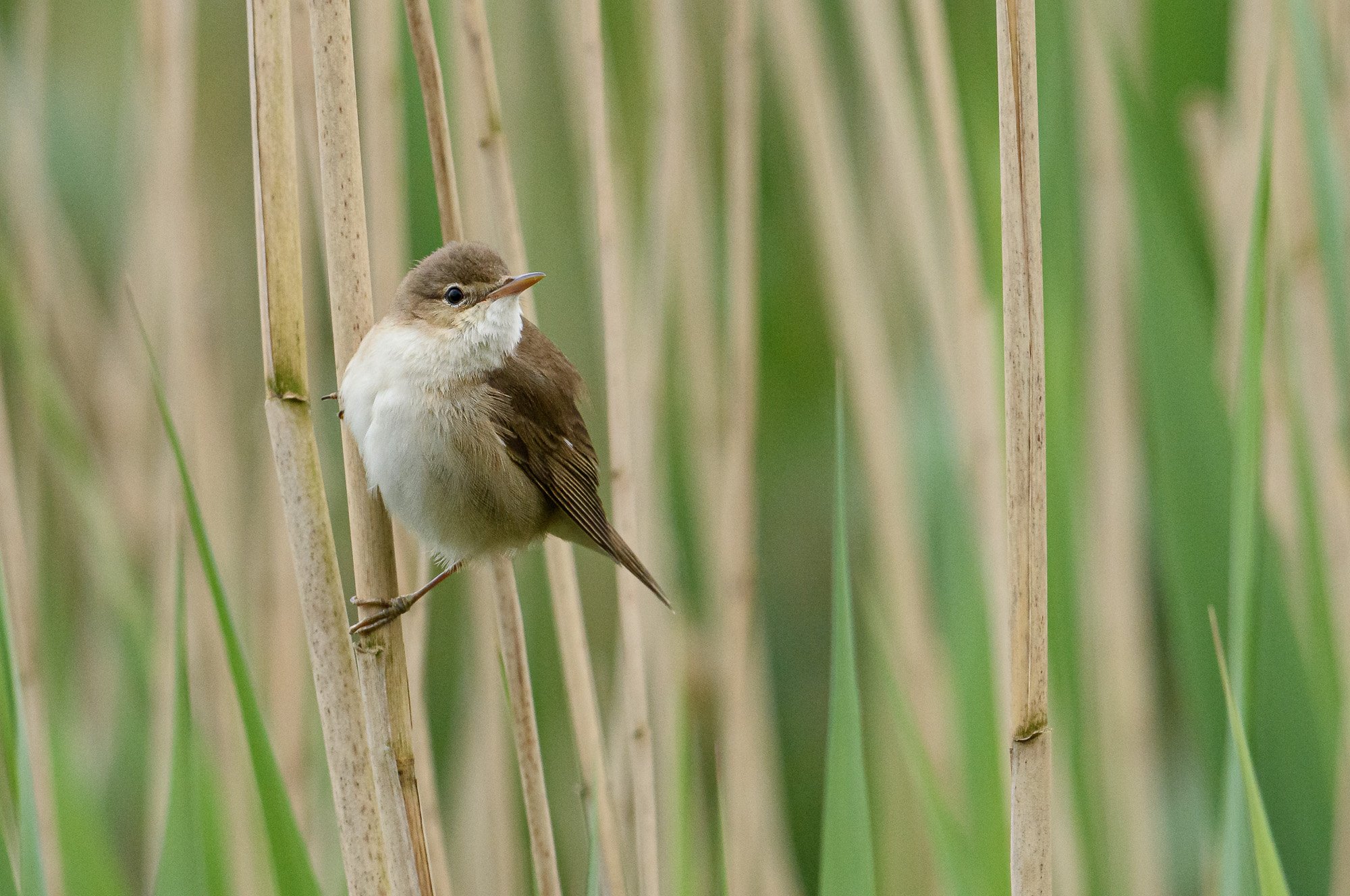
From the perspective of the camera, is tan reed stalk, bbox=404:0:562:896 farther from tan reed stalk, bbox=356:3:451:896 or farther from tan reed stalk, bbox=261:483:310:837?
tan reed stalk, bbox=261:483:310:837

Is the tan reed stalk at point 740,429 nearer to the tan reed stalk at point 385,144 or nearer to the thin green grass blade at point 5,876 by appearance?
the tan reed stalk at point 385,144

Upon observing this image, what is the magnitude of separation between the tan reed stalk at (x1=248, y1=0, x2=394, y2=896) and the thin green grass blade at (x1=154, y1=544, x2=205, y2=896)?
0.15 m

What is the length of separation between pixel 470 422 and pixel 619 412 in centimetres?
21

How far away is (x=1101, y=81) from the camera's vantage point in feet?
7.54

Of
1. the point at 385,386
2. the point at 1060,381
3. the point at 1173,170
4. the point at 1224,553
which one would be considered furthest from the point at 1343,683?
the point at 385,386

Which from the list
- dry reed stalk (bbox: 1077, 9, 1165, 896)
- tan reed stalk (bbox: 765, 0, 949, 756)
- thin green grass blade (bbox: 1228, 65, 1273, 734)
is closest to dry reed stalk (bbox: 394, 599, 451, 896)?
tan reed stalk (bbox: 765, 0, 949, 756)

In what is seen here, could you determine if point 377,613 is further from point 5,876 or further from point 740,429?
point 740,429

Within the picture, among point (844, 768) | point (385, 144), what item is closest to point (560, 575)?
point (844, 768)

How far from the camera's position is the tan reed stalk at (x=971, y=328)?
1963 millimetres

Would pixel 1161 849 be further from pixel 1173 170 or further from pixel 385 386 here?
pixel 385 386

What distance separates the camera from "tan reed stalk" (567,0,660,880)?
1829 millimetres

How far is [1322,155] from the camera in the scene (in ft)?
5.72

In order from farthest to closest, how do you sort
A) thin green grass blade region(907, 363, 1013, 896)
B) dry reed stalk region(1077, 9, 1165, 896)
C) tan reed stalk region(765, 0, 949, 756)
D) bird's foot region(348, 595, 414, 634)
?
tan reed stalk region(765, 0, 949, 756) < dry reed stalk region(1077, 9, 1165, 896) < thin green grass blade region(907, 363, 1013, 896) < bird's foot region(348, 595, 414, 634)

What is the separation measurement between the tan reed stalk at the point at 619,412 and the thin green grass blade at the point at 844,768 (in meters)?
0.40
